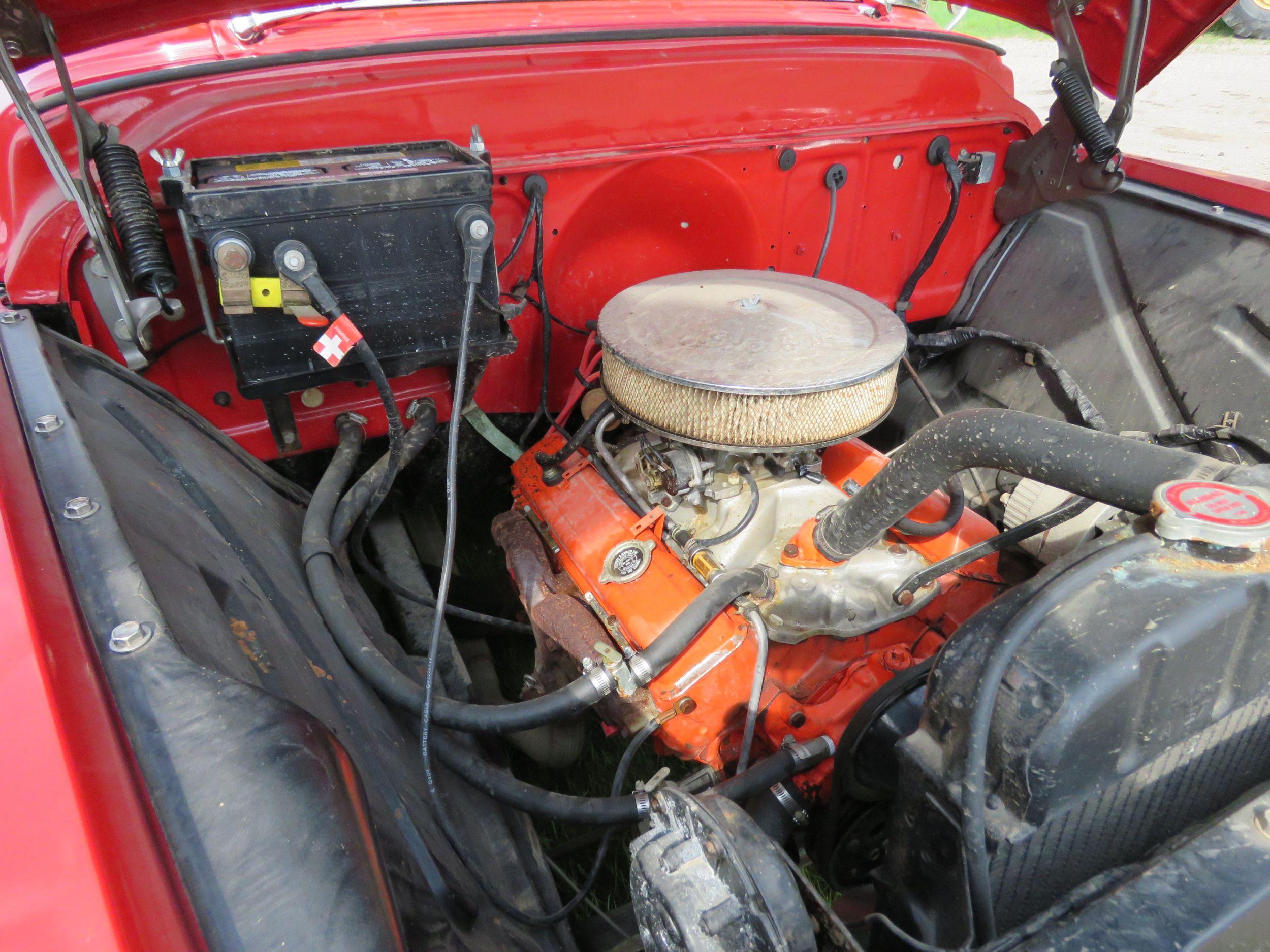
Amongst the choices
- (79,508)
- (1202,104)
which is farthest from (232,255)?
(1202,104)

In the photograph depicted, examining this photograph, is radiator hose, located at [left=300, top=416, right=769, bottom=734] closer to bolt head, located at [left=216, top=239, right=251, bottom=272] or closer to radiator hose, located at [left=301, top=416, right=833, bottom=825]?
radiator hose, located at [left=301, top=416, right=833, bottom=825]

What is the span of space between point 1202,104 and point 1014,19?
6.84 m

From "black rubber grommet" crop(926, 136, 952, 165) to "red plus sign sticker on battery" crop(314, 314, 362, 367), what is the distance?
4.62 ft

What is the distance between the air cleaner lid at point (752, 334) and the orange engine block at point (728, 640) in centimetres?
21

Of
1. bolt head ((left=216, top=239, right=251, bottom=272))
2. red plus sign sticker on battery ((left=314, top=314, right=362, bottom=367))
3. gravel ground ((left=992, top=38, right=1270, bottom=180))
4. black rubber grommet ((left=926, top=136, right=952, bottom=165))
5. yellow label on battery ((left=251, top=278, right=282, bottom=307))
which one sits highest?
bolt head ((left=216, top=239, right=251, bottom=272))

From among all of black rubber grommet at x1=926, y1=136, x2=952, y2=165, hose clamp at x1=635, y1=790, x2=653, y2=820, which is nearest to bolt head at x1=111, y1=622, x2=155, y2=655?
hose clamp at x1=635, y1=790, x2=653, y2=820

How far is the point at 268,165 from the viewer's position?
117 cm

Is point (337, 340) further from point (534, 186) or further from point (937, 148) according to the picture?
point (937, 148)

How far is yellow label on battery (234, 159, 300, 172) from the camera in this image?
115cm

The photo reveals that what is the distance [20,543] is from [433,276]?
743mm

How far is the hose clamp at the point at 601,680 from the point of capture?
3.78ft

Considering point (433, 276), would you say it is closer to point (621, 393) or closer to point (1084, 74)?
point (621, 393)

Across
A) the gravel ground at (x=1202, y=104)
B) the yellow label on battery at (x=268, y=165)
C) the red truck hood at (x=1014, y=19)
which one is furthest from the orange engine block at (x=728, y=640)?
the gravel ground at (x=1202, y=104)

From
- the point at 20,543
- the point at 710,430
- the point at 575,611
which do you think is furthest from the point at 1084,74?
the point at 20,543
